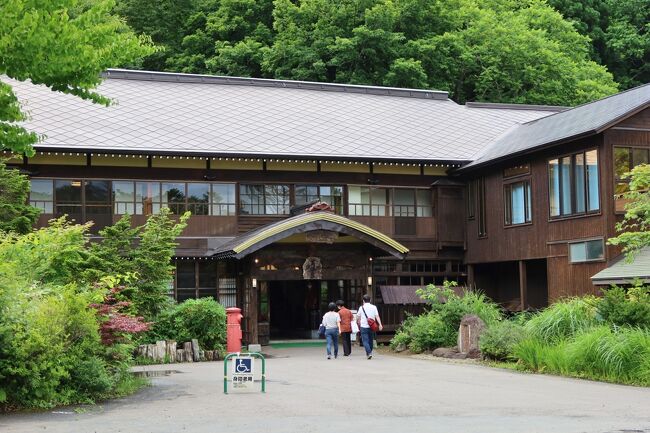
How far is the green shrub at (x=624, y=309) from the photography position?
18438mm

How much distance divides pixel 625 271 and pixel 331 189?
436 inches

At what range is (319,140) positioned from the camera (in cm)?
3159

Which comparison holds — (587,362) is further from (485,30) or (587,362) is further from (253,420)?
(485,30)

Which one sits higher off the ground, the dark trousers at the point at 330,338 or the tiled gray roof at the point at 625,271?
the tiled gray roof at the point at 625,271

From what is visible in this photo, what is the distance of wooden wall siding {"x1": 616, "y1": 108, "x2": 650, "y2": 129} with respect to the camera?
26.5 metres

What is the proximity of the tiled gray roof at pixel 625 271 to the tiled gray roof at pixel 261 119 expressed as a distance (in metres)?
8.34

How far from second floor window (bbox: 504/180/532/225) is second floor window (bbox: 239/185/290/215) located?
774 cm

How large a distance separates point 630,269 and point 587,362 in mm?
7431

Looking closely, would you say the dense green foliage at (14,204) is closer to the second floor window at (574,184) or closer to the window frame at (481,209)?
the window frame at (481,209)

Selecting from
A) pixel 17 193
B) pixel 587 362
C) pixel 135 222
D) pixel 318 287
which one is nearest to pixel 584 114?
pixel 318 287

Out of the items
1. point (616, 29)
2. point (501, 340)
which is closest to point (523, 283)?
point (501, 340)

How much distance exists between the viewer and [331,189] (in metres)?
31.4

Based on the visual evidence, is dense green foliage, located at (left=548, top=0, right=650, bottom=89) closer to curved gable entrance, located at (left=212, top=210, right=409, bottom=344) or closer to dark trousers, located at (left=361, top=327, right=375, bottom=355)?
curved gable entrance, located at (left=212, top=210, right=409, bottom=344)

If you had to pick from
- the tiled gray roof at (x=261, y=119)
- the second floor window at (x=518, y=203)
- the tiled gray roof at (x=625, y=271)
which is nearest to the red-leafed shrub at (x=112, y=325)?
the tiled gray roof at (x=261, y=119)
